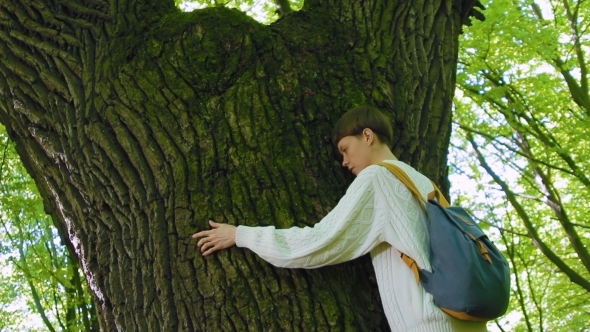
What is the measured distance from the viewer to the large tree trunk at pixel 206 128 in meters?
2.45

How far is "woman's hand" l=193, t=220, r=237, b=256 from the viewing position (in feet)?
7.97

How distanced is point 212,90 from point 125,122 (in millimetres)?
442

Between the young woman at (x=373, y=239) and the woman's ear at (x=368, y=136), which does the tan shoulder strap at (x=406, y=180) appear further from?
the woman's ear at (x=368, y=136)

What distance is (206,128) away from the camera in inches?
109

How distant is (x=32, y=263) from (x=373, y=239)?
7.65 m

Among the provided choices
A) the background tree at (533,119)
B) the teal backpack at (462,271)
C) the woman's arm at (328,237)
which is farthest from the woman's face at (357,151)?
the background tree at (533,119)

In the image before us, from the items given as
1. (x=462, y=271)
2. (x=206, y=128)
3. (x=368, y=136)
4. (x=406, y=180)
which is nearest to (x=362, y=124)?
(x=368, y=136)

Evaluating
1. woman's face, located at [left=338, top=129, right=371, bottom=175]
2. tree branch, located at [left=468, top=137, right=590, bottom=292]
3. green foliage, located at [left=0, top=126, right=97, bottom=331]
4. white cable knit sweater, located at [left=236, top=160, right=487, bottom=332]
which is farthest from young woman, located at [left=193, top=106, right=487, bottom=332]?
tree branch, located at [left=468, top=137, right=590, bottom=292]

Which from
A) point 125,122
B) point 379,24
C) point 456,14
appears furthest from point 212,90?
point 456,14

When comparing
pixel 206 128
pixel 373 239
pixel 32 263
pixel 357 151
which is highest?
pixel 32 263

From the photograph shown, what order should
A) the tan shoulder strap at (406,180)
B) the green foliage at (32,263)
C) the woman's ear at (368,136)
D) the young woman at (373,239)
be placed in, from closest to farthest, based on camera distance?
1. the young woman at (373,239)
2. the tan shoulder strap at (406,180)
3. the woman's ear at (368,136)
4. the green foliage at (32,263)

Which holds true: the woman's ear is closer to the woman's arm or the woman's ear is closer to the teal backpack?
the woman's arm

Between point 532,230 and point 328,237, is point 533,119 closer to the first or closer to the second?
point 532,230

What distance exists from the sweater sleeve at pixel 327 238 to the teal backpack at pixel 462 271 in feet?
0.63
